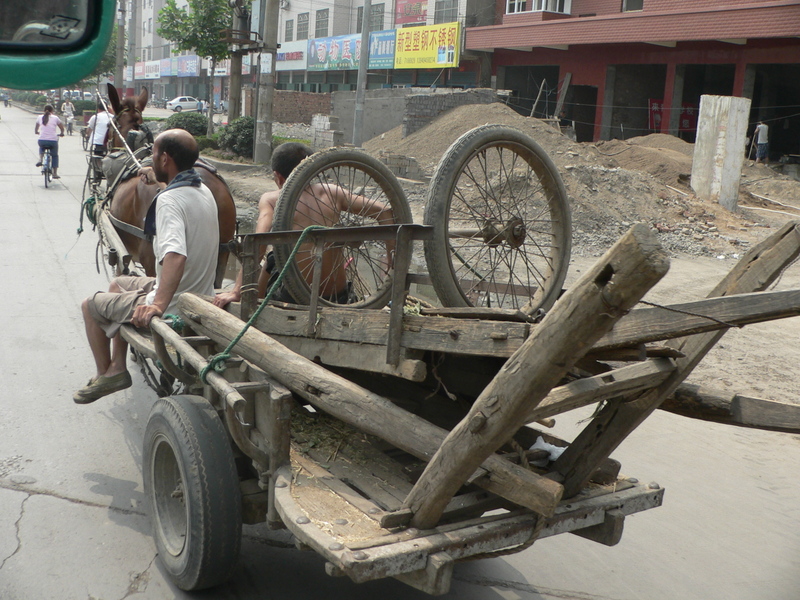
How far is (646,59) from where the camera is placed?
26.3 m

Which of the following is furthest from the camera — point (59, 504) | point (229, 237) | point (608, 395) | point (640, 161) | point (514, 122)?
point (514, 122)

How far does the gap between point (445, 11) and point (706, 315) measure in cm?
3750

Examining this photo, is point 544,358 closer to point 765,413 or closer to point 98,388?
point 765,413

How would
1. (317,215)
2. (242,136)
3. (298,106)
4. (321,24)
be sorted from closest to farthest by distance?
1. (317,215)
2. (242,136)
3. (298,106)
4. (321,24)

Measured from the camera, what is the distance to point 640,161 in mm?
18672

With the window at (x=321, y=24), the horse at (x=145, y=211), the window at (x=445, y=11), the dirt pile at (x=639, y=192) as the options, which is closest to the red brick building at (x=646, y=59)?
the window at (x=445, y=11)

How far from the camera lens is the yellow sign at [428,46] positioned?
31.3m

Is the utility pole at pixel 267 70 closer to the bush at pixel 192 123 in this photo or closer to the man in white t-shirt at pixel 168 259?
the bush at pixel 192 123

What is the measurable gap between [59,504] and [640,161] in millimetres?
17368

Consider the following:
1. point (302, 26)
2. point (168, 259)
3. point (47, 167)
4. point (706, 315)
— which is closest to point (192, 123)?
point (47, 167)

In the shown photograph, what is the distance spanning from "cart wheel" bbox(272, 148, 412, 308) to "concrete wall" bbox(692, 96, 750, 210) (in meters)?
13.6

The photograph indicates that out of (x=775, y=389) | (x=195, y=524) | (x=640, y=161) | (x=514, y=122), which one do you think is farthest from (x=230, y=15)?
(x=195, y=524)

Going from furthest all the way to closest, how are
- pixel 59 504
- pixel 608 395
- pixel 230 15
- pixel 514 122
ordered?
pixel 230 15
pixel 514 122
pixel 59 504
pixel 608 395

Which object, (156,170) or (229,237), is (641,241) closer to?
(156,170)
